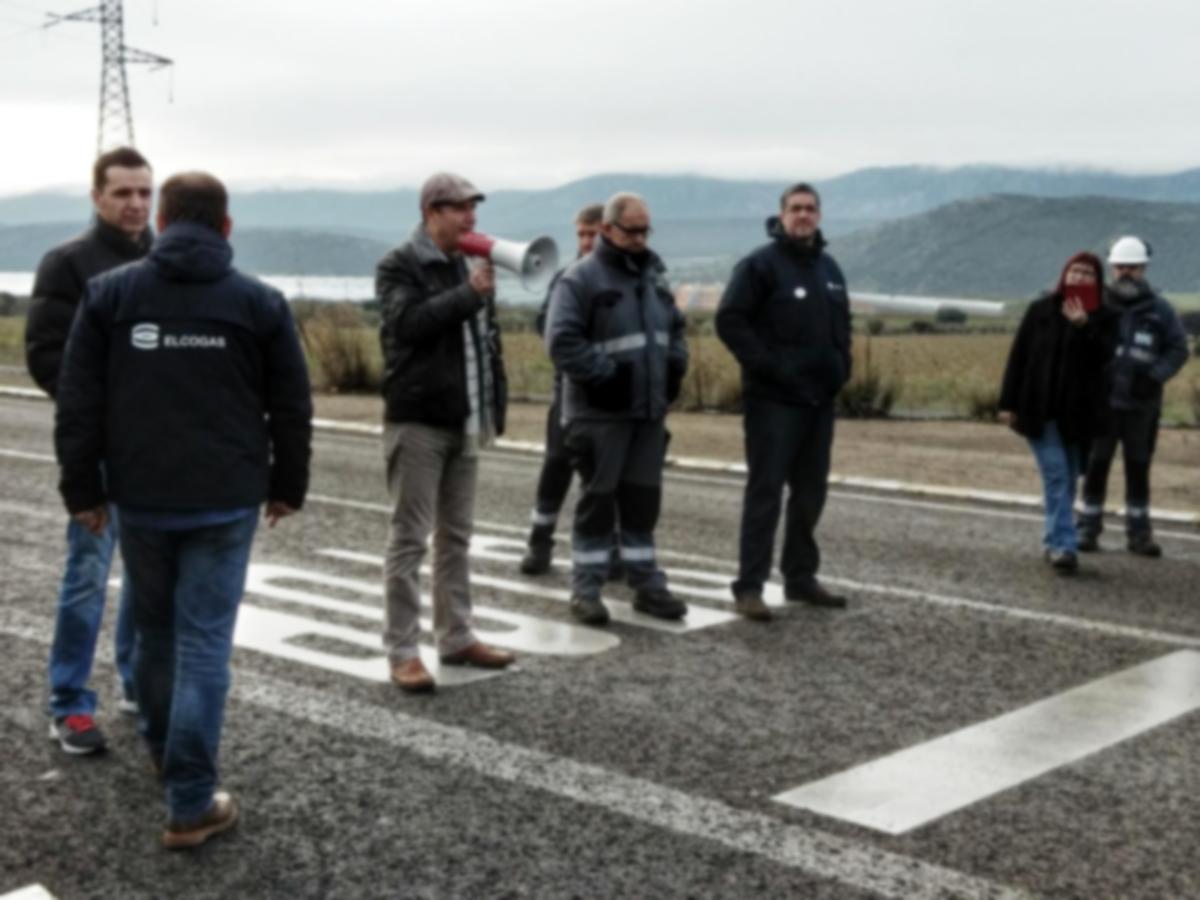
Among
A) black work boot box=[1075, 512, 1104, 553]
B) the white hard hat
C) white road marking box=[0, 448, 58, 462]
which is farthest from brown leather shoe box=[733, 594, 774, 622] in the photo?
white road marking box=[0, 448, 58, 462]

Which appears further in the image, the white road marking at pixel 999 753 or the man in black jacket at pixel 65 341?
the man in black jacket at pixel 65 341

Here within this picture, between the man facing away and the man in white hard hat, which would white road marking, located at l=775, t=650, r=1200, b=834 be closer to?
the man facing away

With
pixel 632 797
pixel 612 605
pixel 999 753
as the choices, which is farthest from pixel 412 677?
pixel 999 753

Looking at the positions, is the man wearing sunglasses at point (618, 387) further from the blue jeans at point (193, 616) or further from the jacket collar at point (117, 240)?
the blue jeans at point (193, 616)

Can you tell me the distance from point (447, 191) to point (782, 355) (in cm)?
230

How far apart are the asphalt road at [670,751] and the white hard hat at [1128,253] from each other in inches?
91.6

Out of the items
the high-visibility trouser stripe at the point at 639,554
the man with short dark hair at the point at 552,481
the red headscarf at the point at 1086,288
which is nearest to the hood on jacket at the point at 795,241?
the man with short dark hair at the point at 552,481

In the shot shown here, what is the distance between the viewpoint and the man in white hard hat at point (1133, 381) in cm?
1030

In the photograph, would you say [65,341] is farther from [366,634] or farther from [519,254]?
[366,634]

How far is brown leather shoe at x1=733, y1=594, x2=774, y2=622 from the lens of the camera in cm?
781

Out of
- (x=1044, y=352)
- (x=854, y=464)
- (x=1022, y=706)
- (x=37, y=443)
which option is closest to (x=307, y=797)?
(x=1022, y=706)

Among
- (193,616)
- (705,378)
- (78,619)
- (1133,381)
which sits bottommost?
(705,378)

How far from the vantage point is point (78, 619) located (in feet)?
18.4

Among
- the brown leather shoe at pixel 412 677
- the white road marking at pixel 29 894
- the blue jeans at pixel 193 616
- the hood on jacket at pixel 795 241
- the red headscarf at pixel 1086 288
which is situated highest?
the hood on jacket at pixel 795 241
